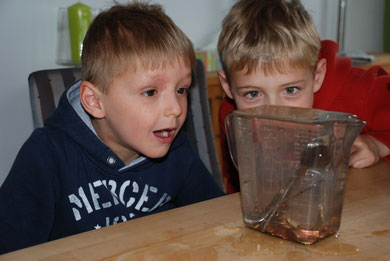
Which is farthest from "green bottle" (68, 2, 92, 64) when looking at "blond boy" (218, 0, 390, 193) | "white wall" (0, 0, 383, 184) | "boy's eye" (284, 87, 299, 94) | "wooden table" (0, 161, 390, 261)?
"wooden table" (0, 161, 390, 261)

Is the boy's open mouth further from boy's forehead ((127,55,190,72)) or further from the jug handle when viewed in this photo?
the jug handle

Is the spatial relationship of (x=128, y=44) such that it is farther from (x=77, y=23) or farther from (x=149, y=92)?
(x=77, y=23)

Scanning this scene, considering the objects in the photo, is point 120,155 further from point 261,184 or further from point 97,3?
point 97,3

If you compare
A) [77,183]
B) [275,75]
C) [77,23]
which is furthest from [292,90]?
[77,23]

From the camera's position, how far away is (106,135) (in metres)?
1.34

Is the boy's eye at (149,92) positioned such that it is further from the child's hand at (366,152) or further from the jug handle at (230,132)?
the child's hand at (366,152)

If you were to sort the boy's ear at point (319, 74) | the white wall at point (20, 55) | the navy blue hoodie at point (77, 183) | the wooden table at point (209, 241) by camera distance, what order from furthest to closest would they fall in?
the white wall at point (20, 55) → the boy's ear at point (319, 74) → the navy blue hoodie at point (77, 183) → the wooden table at point (209, 241)

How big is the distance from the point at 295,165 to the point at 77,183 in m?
0.67

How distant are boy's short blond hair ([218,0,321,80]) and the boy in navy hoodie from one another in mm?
186

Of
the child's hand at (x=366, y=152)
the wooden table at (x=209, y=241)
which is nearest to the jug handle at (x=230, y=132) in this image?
the wooden table at (x=209, y=241)

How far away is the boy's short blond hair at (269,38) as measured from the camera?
53.3 inches

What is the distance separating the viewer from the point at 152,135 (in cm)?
119

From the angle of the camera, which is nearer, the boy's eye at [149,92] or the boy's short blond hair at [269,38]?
the boy's eye at [149,92]

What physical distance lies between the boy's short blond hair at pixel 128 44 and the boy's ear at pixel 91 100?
0.02 metres
